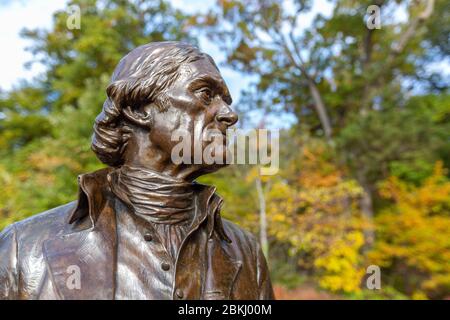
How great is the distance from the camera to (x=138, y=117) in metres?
1.85

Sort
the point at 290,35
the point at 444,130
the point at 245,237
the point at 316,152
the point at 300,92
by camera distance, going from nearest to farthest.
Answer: the point at 245,237, the point at 316,152, the point at 444,130, the point at 290,35, the point at 300,92

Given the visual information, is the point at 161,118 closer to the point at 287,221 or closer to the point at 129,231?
the point at 129,231

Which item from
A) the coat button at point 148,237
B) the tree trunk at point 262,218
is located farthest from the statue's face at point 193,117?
the tree trunk at point 262,218

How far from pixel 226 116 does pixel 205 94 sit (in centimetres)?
12

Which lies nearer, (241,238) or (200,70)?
(200,70)

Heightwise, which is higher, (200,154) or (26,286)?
(200,154)

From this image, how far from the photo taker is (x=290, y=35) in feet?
56.0

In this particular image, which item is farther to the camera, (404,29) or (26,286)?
(404,29)

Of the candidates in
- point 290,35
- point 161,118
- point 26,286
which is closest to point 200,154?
point 161,118

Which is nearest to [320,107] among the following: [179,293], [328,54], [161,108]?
[328,54]

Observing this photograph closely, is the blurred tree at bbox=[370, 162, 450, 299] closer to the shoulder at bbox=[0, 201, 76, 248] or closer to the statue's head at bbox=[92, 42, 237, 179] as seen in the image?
the statue's head at bbox=[92, 42, 237, 179]

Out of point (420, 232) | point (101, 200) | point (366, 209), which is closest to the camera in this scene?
Result: point (101, 200)

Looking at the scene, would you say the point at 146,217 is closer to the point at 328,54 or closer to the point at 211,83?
the point at 211,83
